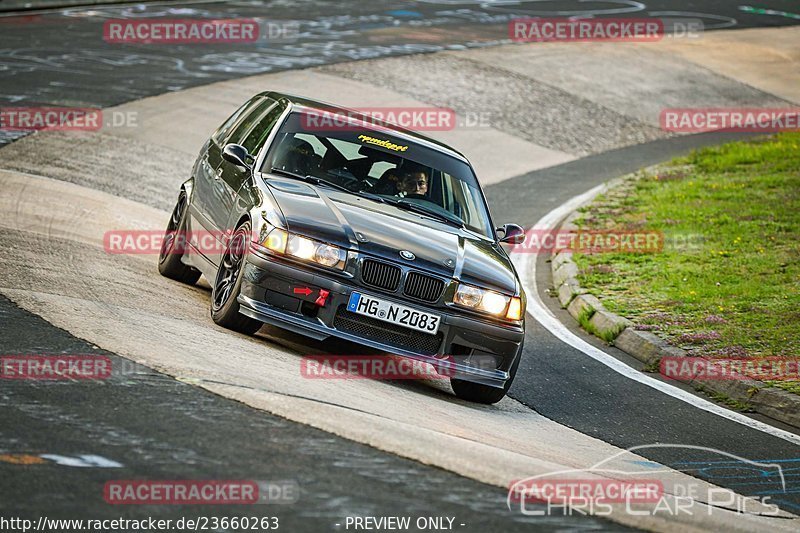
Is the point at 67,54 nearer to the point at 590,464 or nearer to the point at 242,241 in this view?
the point at 242,241

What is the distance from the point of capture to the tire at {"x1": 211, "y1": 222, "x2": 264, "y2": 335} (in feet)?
27.7

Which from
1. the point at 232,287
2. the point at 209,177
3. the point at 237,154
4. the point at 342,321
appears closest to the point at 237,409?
the point at 342,321

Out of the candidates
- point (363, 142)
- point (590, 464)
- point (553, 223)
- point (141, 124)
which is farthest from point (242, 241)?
point (141, 124)

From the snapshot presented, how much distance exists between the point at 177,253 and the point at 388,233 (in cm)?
Result: 294

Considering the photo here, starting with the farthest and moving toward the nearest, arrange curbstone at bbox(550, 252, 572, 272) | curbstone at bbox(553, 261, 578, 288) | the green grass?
curbstone at bbox(550, 252, 572, 272) < curbstone at bbox(553, 261, 578, 288) < the green grass

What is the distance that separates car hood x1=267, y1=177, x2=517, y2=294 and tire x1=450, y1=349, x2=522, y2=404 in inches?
24.1

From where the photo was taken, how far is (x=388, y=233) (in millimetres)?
8414

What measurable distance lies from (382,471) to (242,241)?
10.6 ft

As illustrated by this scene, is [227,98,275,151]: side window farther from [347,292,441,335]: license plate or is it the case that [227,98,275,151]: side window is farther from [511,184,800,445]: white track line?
[511,184,800,445]: white track line

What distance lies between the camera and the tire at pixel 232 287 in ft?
27.7

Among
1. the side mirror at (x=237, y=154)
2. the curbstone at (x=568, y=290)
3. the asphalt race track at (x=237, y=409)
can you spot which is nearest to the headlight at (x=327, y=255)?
the asphalt race track at (x=237, y=409)

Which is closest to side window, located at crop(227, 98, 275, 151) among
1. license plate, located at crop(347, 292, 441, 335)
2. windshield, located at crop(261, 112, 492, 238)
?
windshield, located at crop(261, 112, 492, 238)

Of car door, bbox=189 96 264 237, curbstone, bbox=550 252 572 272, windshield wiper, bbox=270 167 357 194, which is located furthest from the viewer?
curbstone, bbox=550 252 572 272

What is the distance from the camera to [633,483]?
6668 millimetres
